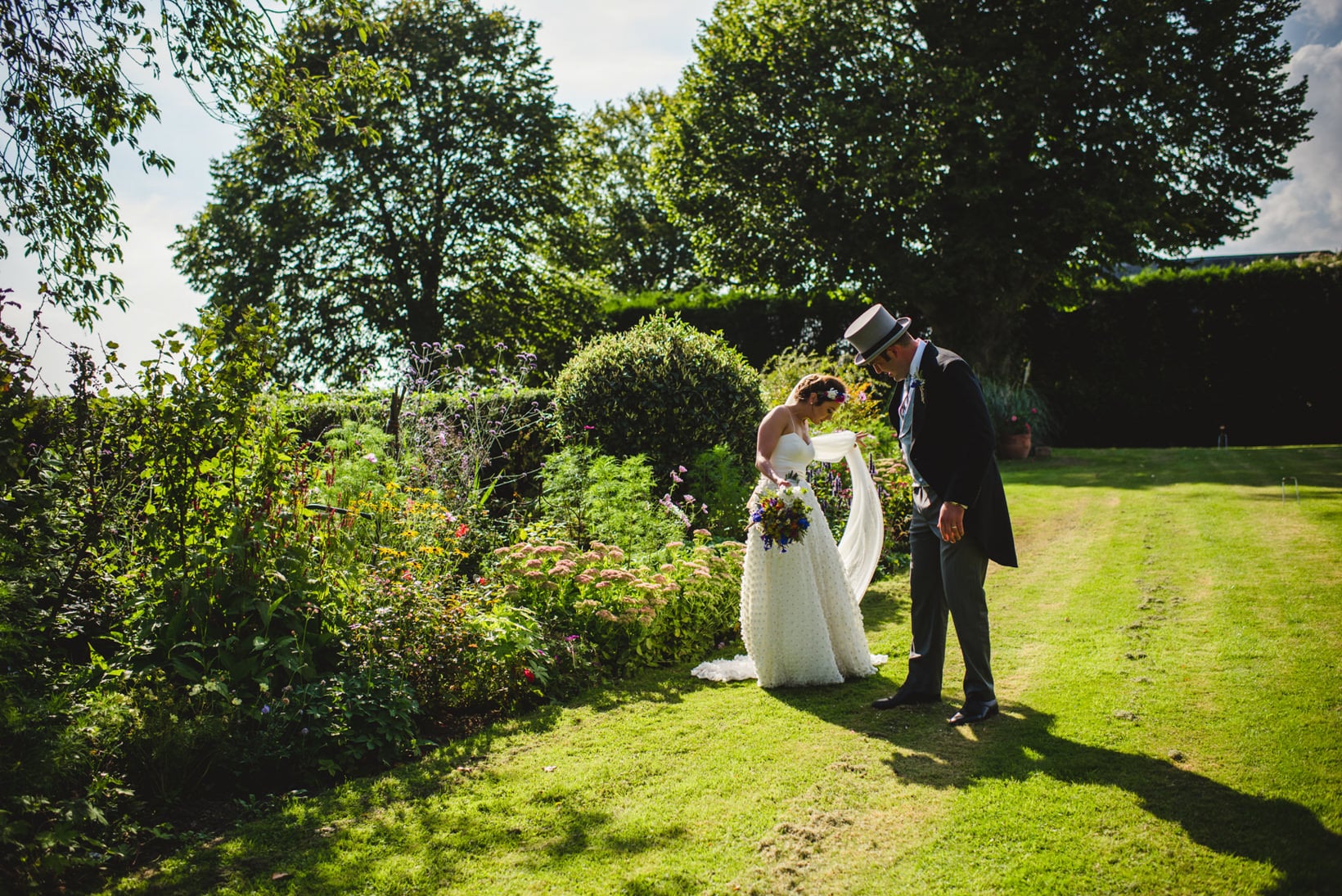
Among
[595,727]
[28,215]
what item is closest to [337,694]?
[595,727]

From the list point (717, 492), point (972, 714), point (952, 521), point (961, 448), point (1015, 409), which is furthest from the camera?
point (1015, 409)

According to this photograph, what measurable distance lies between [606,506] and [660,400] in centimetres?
209

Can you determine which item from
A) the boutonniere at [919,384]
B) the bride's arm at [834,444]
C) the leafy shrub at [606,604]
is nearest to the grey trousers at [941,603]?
the boutonniere at [919,384]

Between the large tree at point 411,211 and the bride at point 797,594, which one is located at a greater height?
the large tree at point 411,211

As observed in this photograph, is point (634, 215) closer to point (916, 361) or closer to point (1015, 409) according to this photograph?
point (1015, 409)

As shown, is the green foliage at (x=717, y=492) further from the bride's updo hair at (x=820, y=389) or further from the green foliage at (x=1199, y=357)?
the green foliage at (x=1199, y=357)

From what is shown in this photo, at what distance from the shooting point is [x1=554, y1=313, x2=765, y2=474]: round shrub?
927 cm

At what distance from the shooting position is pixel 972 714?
4.68 m

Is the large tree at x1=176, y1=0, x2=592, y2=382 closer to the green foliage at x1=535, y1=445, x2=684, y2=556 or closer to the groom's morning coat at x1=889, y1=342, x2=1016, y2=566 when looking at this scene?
the green foliage at x1=535, y1=445, x2=684, y2=556

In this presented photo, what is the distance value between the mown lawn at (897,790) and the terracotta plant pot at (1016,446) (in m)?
10.0

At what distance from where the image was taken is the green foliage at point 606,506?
23.7 ft

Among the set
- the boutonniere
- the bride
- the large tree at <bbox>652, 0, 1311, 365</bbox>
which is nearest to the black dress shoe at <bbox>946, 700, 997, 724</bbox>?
the bride

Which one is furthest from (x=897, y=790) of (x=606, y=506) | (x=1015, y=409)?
(x=1015, y=409)

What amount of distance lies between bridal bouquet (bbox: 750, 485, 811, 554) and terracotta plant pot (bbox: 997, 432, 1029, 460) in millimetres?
12137
